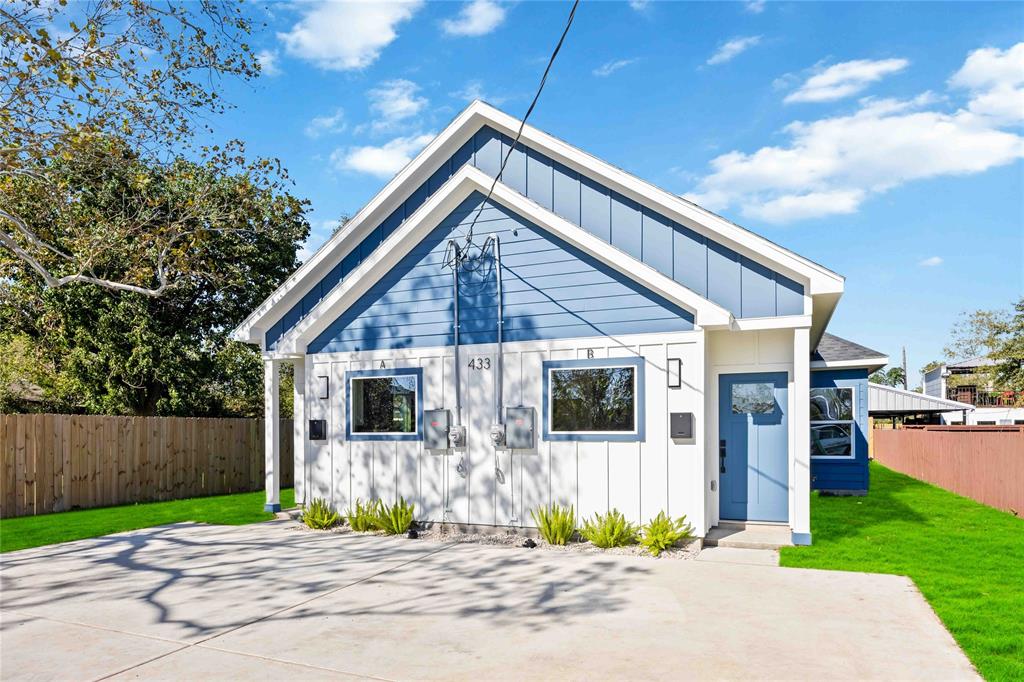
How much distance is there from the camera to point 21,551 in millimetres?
8547

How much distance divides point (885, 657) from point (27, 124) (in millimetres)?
12259

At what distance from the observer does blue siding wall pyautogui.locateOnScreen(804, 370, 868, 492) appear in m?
13.7

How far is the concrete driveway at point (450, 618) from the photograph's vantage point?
14.7 feet

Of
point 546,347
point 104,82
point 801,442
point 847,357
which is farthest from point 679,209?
point 104,82

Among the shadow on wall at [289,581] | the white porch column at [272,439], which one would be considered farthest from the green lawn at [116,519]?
the shadow on wall at [289,581]

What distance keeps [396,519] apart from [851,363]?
30.4 ft

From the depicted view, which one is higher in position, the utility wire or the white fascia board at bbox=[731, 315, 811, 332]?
the utility wire

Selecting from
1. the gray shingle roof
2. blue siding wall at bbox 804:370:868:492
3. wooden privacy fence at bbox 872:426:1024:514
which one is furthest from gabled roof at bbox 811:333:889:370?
wooden privacy fence at bbox 872:426:1024:514

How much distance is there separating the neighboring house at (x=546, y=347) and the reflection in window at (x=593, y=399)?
3cm

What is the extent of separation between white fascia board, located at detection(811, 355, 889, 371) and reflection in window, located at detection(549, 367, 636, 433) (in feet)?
21.1

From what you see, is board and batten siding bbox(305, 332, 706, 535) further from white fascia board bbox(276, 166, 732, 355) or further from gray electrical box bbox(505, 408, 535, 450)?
white fascia board bbox(276, 166, 732, 355)

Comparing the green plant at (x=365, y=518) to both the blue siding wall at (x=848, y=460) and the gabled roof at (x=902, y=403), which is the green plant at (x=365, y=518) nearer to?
the blue siding wall at (x=848, y=460)

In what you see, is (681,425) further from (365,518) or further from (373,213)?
(373,213)

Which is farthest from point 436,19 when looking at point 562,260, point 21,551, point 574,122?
point 21,551
